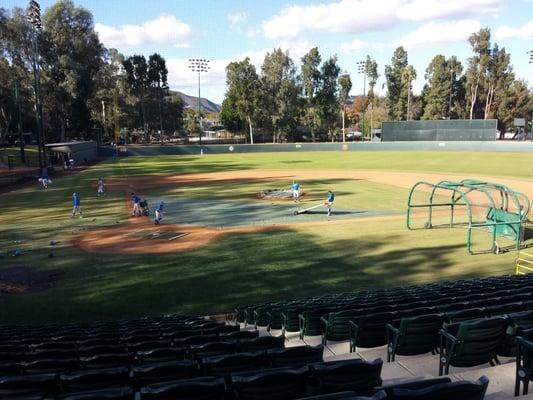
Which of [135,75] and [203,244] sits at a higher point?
[135,75]

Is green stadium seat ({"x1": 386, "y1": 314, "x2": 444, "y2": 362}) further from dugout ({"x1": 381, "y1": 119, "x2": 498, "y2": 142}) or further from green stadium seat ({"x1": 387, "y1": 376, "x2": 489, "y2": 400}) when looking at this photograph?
dugout ({"x1": 381, "y1": 119, "x2": 498, "y2": 142})

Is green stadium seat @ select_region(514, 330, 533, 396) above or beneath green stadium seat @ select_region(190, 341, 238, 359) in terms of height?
Answer: above

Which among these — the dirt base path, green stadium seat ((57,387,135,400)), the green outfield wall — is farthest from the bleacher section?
the green outfield wall

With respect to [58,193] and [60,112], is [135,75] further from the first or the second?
[58,193]

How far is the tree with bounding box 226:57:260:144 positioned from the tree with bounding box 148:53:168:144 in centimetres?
1793

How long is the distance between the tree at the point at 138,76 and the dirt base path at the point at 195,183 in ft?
214

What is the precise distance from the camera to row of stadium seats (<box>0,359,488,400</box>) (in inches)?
151

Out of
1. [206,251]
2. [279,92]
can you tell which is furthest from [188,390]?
[279,92]

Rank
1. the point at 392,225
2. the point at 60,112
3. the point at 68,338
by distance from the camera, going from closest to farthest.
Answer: the point at 68,338 < the point at 392,225 < the point at 60,112

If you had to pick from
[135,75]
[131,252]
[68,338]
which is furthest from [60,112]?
[68,338]

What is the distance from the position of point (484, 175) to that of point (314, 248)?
3594 centimetres

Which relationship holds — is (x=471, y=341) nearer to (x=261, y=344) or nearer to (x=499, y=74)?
(x=261, y=344)

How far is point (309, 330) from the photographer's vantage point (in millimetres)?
9422

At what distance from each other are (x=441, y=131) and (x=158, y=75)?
70.6m
